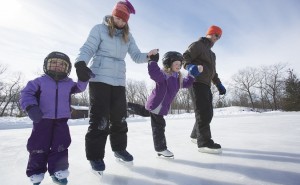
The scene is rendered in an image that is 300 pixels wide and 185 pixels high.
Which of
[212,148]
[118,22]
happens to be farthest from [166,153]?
[118,22]

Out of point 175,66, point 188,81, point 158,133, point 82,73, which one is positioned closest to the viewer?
point 82,73

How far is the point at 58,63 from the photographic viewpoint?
208 centimetres

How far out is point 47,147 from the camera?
6.31 feet

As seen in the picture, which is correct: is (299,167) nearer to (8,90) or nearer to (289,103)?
(289,103)

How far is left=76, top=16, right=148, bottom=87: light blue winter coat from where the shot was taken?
2.33 meters

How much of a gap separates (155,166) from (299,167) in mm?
1269

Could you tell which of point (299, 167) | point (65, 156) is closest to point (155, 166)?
point (65, 156)

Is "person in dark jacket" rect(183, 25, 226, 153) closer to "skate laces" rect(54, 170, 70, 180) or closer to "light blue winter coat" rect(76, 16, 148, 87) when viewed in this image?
"light blue winter coat" rect(76, 16, 148, 87)

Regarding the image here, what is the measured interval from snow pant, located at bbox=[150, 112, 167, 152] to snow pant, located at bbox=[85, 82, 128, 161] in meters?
0.39

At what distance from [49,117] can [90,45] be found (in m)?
0.79

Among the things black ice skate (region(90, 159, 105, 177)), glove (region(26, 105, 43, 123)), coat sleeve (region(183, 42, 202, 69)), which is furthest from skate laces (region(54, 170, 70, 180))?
coat sleeve (region(183, 42, 202, 69))

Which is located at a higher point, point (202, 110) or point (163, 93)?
point (163, 93)

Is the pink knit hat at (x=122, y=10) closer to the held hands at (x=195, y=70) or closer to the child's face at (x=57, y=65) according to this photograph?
the child's face at (x=57, y=65)

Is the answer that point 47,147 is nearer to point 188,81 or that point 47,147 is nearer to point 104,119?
point 104,119
